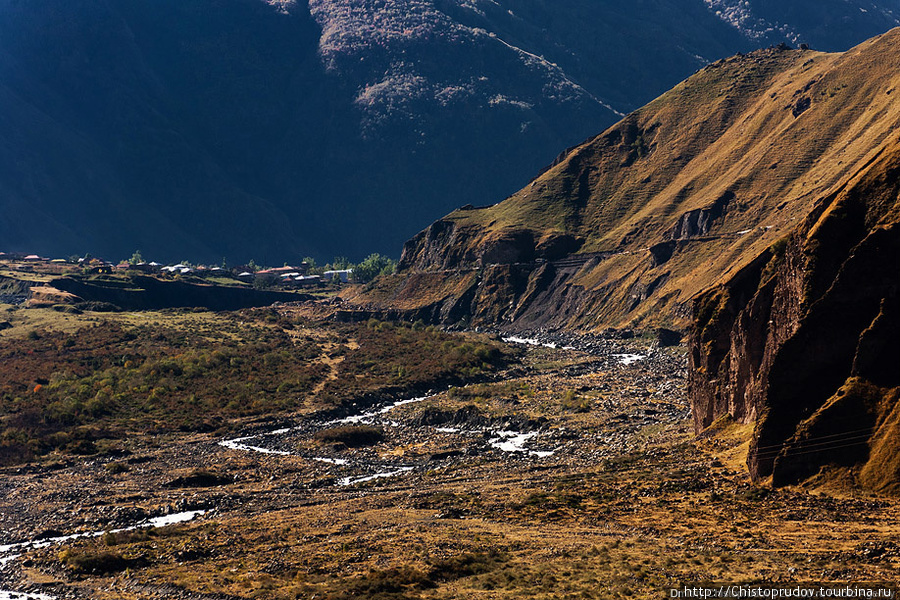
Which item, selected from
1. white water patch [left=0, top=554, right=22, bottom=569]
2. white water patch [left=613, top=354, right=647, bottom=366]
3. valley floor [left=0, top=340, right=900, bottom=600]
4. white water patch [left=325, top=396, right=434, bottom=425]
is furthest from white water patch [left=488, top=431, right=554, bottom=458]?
white water patch [left=613, top=354, right=647, bottom=366]

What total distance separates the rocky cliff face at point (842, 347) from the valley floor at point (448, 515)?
5.95 ft

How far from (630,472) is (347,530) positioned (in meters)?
18.0

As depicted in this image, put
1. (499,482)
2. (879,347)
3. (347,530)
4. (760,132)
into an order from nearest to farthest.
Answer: (879,347), (347,530), (499,482), (760,132)

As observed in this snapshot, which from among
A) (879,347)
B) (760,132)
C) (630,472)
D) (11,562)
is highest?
(760,132)

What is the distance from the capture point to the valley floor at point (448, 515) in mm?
40125

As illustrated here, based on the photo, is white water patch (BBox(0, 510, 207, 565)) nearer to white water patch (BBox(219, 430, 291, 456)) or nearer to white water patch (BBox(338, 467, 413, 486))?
white water patch (BBox(338, 467, 413, 486))

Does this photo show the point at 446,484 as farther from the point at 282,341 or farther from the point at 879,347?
the point at 282,341

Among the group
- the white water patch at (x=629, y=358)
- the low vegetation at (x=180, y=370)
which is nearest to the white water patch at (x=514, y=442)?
the low vegetation at (x=180, y=370)

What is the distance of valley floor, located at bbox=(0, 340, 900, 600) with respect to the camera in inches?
1580

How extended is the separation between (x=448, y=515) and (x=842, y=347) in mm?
22130

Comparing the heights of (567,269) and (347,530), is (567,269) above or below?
above

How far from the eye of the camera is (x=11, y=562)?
53.4 meters

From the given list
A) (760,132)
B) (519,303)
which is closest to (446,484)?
(519,303)

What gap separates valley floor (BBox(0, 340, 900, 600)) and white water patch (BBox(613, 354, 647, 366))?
34.5 metres
